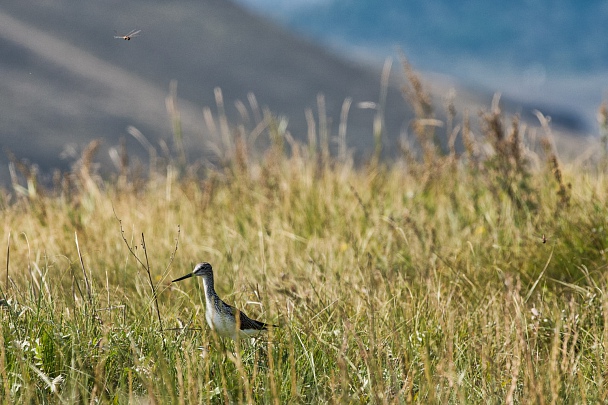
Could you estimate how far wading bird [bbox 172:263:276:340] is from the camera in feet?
7.77

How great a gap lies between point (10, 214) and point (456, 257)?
239 centimetres

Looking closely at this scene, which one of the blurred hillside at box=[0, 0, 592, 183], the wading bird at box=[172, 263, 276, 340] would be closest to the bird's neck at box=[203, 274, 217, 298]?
the wading bird at box=[172, 263, 276, 340]

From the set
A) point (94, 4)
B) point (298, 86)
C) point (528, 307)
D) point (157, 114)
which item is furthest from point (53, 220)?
point (94, 4)

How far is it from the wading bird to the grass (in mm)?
45

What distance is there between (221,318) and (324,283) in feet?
2.91

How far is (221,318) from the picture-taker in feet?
7.81

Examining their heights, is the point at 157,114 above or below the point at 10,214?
below

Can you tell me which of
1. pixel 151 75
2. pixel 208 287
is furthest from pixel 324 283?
pixel 151 75

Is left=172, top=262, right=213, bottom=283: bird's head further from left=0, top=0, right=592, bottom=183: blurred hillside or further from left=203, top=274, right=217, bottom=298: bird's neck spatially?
left=0, top=0, right=592, bottom=183: blurred hillside

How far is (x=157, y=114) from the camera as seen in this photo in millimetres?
14148

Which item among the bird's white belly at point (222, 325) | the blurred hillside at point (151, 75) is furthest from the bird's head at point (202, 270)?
the blurred hillside at point (151, 75)

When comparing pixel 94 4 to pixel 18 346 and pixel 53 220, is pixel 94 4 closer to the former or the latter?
pixel 53 220

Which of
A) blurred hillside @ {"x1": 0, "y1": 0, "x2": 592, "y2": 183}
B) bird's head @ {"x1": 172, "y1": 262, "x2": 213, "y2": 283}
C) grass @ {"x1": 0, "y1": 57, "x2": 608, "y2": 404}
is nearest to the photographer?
grass @ {"x1": 0, "y1": 57, "x2": 608, "y2": 404}

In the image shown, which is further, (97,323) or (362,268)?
(362,268)
